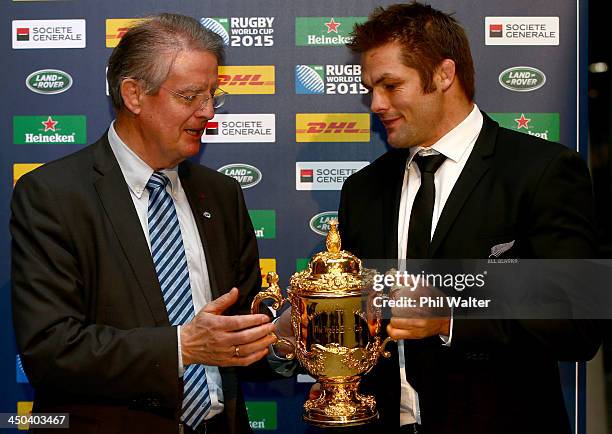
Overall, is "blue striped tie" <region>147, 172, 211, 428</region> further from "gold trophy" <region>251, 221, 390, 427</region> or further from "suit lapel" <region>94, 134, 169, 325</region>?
"gold trophy" <region>251, 221, 390, 427</region>

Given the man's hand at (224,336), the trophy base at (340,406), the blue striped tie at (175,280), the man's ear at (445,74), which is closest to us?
the man's hand at (224,336)

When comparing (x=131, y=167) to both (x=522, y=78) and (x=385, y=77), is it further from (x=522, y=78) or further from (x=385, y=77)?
(x=522, y=78)

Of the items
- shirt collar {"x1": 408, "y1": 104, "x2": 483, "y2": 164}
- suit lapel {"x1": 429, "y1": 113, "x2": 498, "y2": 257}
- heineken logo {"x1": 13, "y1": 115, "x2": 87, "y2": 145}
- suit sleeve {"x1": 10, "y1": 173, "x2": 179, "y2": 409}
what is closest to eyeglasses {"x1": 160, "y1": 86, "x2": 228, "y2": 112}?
suit sleeve {"x1": 10, "y1": 173, "x2": 179, "y2": 409}

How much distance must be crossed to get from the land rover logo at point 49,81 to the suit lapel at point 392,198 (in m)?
1.71

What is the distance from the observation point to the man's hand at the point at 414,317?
2457 mm

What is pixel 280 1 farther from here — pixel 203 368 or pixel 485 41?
pixel 203 368

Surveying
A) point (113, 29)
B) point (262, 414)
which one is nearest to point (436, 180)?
point (262, 414)

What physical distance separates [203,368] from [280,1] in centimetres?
189

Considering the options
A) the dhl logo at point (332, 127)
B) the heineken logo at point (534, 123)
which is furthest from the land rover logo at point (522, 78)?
the dhl logo at point (332, 127)

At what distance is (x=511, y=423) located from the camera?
9.03ft

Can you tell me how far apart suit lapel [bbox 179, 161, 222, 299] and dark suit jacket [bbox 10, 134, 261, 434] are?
27 cm

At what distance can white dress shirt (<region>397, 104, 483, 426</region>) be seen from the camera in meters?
2.87

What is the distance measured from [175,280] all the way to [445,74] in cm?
126

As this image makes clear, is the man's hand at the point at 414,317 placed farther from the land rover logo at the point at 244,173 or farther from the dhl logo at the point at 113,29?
the dhl logo at the point at 113,29
